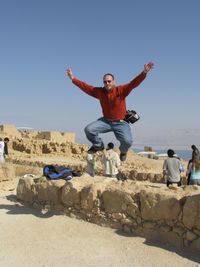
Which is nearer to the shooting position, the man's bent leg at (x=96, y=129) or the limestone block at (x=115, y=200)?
the limestone block at (x=115, y=200)

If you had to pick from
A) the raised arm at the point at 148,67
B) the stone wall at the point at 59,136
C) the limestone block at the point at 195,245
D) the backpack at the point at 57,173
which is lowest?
the limestone block at the point at 195,245

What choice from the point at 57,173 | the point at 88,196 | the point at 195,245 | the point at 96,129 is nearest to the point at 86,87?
the point at 96,129

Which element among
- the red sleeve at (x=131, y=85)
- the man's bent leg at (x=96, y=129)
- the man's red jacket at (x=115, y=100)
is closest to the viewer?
the red sleeve at (x=131, y=85)

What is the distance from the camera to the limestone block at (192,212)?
5457mm

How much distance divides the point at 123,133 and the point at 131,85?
93 centimetres

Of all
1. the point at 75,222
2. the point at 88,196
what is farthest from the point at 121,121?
the point at 75,222

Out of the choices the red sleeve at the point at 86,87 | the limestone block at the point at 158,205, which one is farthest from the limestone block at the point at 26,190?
the limestone block at the point at 158,205

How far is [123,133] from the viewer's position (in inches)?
273

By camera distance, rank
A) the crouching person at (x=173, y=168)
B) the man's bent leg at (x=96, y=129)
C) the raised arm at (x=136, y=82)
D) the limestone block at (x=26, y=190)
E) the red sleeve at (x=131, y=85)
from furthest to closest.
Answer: the crouching person at (x=173, y=168), the limestone block at (x=26, y=190), the man's bent leg at (x=96, y=129), the red sleeve at (x=131, y=85), the raised arm at (x=136, y=82)

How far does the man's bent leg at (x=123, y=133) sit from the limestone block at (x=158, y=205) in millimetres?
1072

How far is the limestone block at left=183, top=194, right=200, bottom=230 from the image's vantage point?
5457 millimetres

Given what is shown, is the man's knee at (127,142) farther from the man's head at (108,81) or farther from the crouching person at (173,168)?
the crouching person at (173,168)

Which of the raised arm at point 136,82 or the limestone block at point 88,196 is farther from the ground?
the raised arm at point 136,82

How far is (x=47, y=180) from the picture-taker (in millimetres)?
8656
